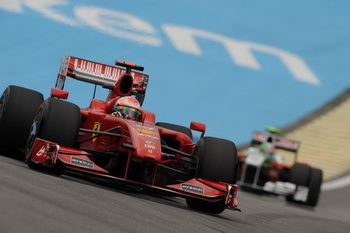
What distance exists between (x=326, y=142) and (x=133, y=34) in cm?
950

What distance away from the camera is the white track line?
22531 mm

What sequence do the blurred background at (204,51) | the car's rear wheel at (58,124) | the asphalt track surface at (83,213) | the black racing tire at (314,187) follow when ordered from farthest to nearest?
1. the blurred background at (204,51)
2. the black racing tire at (314,187)
3. the car's rear wheel at (58,124)
4. the asphalt track surface at (83,213)

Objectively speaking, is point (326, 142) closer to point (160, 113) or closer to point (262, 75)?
point (262, 75)

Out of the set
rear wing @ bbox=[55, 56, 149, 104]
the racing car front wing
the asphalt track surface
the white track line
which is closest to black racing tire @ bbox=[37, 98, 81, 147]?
the racing car front wing

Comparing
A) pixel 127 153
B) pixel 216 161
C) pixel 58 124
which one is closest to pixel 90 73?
pixel 58 124

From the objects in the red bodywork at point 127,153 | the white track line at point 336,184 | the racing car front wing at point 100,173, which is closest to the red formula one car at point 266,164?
the white track line at point 336,184

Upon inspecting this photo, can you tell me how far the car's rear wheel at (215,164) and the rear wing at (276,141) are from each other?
11662 mm

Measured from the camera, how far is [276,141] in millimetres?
21266

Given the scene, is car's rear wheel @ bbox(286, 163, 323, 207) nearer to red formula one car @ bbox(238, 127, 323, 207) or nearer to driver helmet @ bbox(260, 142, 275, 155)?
red formula one car @ bbox(238, 127, 323, 207)

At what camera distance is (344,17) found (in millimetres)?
26188

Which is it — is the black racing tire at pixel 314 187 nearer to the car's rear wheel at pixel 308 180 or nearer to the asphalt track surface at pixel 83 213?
the car's rear wheel at pixel 308 180

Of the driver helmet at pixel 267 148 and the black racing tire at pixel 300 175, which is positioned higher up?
the driver helmet at pixel 267 148

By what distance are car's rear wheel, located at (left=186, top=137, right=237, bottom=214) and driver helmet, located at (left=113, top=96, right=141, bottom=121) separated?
119 cm

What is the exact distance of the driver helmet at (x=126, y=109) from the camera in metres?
10.2
